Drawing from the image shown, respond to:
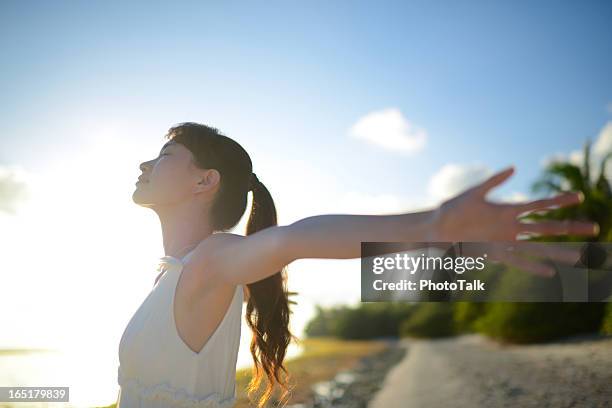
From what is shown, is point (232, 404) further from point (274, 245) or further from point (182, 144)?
point (182, 144)

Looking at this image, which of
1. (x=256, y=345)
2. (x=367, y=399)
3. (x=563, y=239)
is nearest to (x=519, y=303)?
(x=563, y=239)

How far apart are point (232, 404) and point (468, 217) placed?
1.20 m

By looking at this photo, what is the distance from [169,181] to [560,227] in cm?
136

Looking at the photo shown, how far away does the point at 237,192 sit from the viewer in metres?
2.12

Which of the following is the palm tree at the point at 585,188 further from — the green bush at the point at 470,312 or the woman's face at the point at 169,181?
the woman's face at the point at 169,181

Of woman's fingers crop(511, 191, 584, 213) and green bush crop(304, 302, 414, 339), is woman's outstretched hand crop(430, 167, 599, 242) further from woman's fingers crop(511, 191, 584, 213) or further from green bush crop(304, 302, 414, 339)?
green bush crop(304, 302, 414, 339)

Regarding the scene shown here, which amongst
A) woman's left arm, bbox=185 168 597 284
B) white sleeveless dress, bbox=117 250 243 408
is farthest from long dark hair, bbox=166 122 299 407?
woman's left arm, bbox=185 168 597 284

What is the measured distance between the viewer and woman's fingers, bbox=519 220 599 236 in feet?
3.48

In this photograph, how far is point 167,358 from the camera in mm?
1684

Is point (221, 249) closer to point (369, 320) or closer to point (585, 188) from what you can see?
point (585, 188)

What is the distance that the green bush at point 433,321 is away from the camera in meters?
45.7

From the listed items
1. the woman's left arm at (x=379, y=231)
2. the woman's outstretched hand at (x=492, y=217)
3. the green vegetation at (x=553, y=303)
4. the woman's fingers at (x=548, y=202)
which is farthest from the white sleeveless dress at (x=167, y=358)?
the green vegetation at (x=553, y=303)

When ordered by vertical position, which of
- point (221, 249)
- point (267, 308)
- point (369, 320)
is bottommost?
point (369, 320)

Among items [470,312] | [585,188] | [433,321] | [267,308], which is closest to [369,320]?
→ [433,321]
